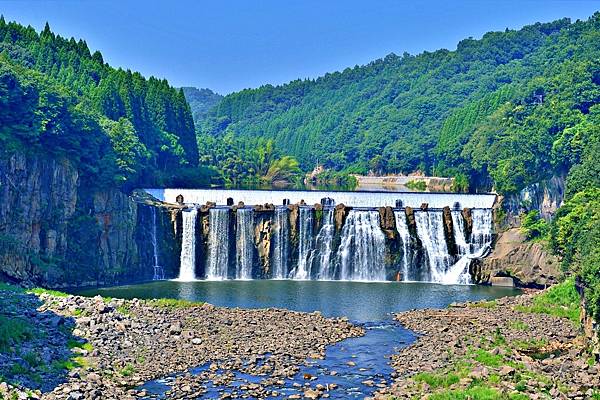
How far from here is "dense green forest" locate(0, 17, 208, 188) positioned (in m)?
54.9

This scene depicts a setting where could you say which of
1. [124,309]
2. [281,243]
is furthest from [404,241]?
[124,309]

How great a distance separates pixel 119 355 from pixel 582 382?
18645mm

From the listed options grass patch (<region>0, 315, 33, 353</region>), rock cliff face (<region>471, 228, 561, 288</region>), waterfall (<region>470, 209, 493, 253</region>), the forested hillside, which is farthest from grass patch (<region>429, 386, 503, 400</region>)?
waterfall (<region>470, 209, 493, 253</region>)

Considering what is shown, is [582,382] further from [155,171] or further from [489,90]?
→ [489,90]

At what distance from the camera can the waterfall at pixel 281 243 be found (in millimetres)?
61531

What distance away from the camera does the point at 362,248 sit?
203 ft

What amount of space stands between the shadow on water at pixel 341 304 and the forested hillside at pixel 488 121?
1342 cm

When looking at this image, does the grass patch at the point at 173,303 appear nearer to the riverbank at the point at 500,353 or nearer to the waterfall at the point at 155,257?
the riverbank at the point at 500,353

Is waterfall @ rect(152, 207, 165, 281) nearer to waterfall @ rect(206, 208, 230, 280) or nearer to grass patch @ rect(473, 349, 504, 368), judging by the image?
waterfall @ rect(206, 208, 230, 280)

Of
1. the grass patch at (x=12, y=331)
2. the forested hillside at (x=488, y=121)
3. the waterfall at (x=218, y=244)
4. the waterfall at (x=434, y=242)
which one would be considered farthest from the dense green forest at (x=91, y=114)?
the forested hillside at (x=488, y=121)

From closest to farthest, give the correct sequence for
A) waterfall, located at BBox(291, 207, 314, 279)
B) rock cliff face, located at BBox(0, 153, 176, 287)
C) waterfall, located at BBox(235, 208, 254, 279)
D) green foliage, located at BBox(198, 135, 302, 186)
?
rock cliff face, located at BBox(0, 153, 176, 287), waterfall, located at BBox(235, 208, 254, 279), waterfall, located at BBox(291, 207, 314, 279), green foliage, located at BBox(198, 135, 302, 186)

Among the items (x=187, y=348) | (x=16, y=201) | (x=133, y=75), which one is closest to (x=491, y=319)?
(x=187, y=348)

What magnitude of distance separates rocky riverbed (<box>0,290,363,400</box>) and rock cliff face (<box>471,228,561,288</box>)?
18780 millimetres

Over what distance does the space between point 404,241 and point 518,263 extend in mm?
8706
